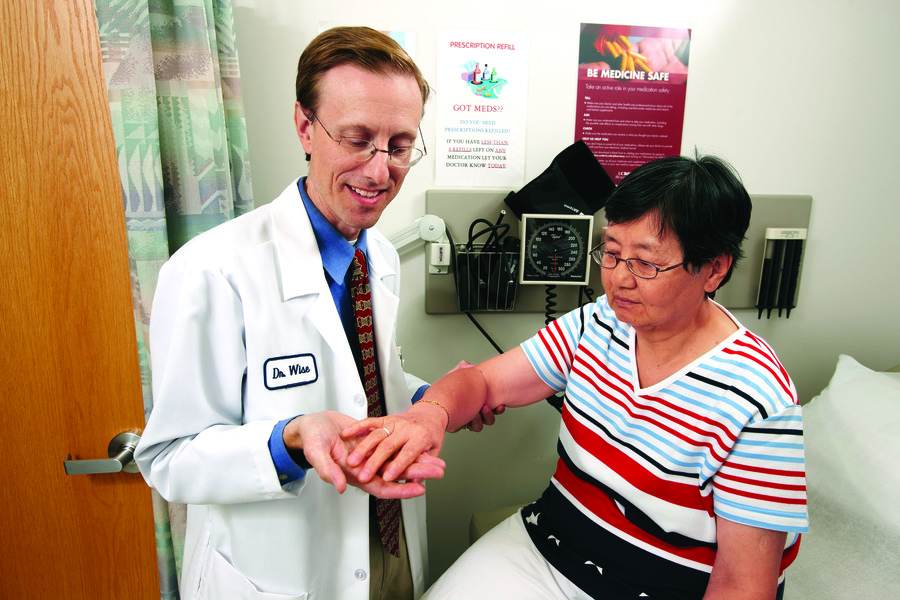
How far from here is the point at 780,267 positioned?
159 centimetres

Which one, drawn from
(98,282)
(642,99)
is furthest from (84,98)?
(642,99)

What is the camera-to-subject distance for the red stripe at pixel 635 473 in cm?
87

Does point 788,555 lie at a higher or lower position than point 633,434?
lower

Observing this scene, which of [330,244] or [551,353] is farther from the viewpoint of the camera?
[551,353]

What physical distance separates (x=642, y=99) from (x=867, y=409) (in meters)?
1.05

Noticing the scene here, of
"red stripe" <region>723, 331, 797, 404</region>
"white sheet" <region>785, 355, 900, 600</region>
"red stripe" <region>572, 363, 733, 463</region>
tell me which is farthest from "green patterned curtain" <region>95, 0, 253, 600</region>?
"white sheet" <region>785, 355, 900, 600</region>

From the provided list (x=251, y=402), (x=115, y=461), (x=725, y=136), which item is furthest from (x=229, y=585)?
(x=725, y=136)

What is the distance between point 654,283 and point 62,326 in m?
1.22

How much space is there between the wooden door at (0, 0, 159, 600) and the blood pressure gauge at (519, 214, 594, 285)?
0.99m

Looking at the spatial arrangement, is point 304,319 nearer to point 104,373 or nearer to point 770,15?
point 104,373

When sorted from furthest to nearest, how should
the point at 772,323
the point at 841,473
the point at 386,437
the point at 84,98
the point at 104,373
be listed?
the point at 772,323, the point at 841,473, the point at 104,373, the point at 84,98, the point at 386,437

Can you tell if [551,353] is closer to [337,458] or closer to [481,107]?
[337,458]

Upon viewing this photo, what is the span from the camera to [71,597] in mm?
1172

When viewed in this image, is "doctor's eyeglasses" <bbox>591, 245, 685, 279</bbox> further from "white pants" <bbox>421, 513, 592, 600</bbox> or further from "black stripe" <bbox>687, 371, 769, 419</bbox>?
"white pants" <bbox>421, 513, 592, 600</bbox>
